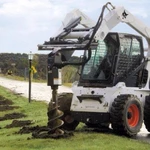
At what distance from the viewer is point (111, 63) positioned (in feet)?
46.7

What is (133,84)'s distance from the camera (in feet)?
48.2

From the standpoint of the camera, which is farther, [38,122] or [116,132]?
[38,122]

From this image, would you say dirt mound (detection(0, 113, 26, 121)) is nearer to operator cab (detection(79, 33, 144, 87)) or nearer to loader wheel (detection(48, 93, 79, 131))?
loader wheel (detection(48, 93, 79, 131))

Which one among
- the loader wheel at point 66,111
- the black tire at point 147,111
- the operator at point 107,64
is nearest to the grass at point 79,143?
the loader wheel at point 66,111

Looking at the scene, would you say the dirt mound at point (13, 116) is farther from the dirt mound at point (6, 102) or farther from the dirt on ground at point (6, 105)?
the dirt mound at point (6, 102)

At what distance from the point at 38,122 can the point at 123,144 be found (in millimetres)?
5767

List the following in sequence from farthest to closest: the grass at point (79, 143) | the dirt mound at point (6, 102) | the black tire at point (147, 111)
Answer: the dirt mound at point (6, 102), the black tire at point (147, 111), the grass at point (79, 143)

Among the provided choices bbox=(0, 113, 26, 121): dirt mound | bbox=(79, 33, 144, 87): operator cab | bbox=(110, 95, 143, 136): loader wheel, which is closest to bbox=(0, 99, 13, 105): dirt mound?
bbox=(0, 113, 26, 121): dirt mound

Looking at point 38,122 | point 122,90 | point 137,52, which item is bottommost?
point 38,122

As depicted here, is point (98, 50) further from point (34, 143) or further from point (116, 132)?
point (34, 143)

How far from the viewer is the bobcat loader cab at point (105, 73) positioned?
13.2 meters

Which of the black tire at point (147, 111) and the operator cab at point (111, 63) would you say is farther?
the black tire at point (147, 111)

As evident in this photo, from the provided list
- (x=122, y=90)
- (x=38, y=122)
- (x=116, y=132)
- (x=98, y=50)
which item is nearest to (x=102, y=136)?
(x=116, y=132)

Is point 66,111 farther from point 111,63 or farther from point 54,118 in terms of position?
point 111,63
